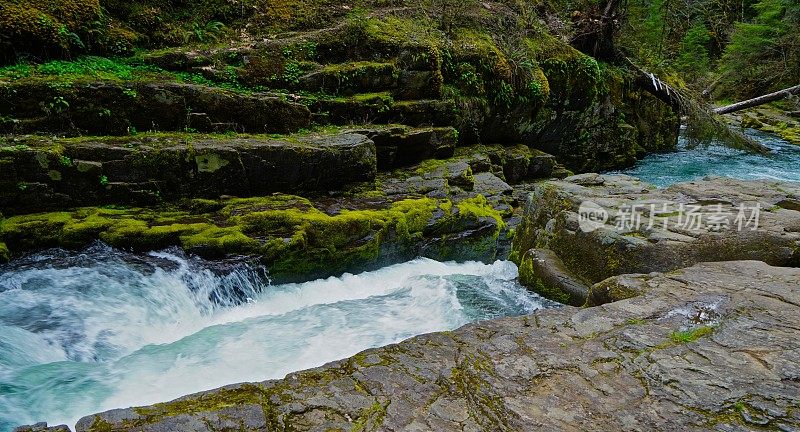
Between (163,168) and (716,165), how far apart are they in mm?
18465

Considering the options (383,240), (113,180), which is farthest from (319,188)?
(113,180)

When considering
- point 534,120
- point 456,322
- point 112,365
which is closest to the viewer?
point 112,365

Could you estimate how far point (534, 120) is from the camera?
15.2 metres

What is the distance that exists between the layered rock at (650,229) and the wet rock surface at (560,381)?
4.15 ft

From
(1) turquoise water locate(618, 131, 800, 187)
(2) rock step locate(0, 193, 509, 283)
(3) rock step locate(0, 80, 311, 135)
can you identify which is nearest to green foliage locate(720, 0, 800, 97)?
(1) turquoise water locate(618, 131, 800, 187)

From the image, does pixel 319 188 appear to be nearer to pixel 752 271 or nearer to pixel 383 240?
pixel 383 240

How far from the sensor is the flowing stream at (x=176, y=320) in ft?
15.6

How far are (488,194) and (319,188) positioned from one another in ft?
13.2

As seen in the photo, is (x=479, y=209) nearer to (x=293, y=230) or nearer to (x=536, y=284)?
(x=536, y=284)

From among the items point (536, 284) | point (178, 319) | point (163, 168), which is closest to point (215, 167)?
point (163, 168)

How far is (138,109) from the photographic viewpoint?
8.90 metres

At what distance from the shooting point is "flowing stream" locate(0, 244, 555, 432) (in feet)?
15.6

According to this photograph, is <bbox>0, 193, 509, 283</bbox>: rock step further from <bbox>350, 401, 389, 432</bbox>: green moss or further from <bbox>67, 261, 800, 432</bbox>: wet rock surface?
<bbox>350, 401, 389, 432</bbox>: green moss

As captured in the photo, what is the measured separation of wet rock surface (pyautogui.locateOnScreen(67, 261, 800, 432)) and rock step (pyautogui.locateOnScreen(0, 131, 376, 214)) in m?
6.06
